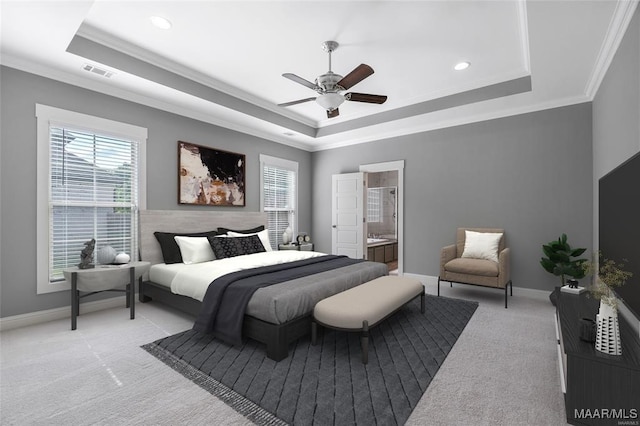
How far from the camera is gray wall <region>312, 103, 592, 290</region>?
4004 millimetres

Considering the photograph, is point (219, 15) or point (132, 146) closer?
point (219, 15)

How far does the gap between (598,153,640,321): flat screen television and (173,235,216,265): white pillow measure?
398cm

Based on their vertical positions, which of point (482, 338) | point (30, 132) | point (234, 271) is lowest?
point (482, 338)

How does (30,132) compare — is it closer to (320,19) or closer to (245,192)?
(245,192)

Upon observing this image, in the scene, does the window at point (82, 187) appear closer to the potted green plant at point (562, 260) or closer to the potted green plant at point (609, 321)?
the potted green plant at point (609, 321)

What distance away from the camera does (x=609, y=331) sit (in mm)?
1589

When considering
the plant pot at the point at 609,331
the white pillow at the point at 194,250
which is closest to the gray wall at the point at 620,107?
the plant pot at the point at 609,331

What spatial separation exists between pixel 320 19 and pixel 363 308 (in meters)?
2.65

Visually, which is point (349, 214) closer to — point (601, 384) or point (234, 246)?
point (234, 246)

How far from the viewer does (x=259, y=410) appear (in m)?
1.80

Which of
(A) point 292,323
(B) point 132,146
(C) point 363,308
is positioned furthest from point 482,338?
(B) point 132,146

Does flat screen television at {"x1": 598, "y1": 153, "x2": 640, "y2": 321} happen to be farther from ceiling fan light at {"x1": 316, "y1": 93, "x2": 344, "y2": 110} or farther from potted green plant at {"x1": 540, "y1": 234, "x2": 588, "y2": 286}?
ceiling fan light at {"x1": 316, "y1": 93, "x2": 344, "y2": 110}

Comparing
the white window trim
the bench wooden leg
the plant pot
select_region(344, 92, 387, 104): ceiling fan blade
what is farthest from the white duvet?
the plant pot

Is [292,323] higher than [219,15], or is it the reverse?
[219,15]
